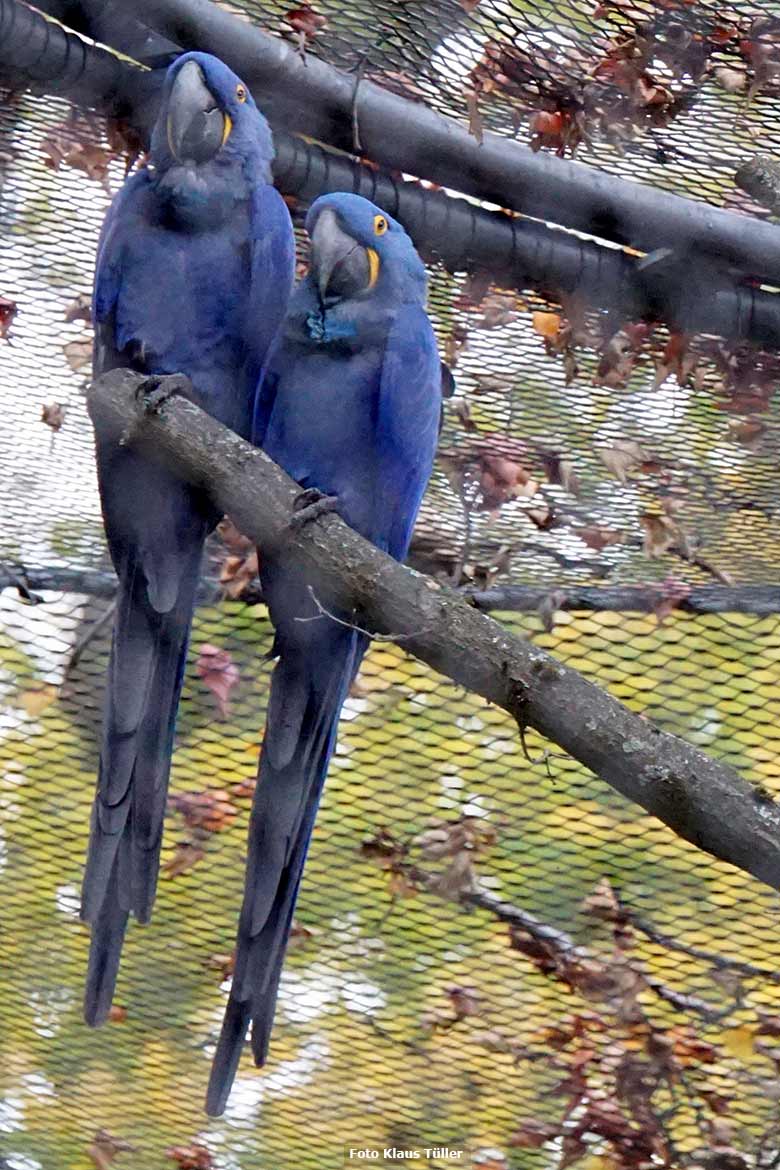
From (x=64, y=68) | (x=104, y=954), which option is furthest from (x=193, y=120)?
(x=104, y=954)

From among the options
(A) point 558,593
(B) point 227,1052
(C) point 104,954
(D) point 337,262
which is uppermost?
(D) point 337,262

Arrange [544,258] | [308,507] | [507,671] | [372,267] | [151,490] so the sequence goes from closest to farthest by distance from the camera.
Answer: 1. [507,671]
2. [308,507]
3. [151,490]
4. [372,267]
5. [544,258]

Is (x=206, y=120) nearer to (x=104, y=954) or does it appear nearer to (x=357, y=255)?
(x=357, y=255)

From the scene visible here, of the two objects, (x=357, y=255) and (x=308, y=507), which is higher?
(x=357, y=255)

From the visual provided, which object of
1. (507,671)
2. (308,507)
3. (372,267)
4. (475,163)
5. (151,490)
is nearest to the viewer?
(507,671)

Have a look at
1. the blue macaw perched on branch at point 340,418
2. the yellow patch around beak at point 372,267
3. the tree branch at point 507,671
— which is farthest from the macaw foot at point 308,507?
the yellow patch around beak at point 372,267

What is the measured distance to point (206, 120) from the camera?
189 cm

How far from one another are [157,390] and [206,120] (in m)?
0.46

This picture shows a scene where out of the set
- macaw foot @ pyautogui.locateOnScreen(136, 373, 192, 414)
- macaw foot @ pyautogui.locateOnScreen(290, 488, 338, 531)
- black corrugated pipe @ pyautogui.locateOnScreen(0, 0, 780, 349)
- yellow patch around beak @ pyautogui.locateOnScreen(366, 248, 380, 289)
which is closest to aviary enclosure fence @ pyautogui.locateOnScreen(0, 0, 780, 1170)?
black corrugated pipe @ pyautogui.locateOnScreen(0, 0, 780, 349)

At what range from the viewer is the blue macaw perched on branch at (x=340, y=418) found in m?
1.81

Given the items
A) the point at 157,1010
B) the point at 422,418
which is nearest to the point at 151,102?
the point at 422,418

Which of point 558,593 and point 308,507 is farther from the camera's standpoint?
point 558,593

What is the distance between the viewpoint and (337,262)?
74.8 inches

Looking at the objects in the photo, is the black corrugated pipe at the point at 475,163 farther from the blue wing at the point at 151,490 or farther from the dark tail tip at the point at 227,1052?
the dark tail tip at the point at 227,1052
